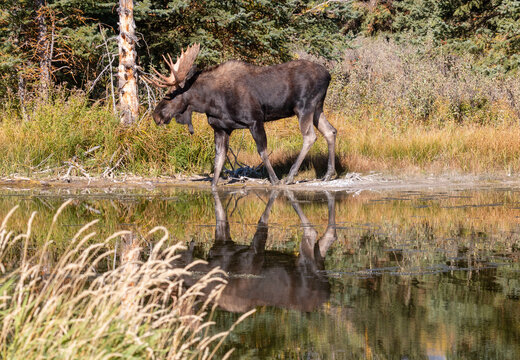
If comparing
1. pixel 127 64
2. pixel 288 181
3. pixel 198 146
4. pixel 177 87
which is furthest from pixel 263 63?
pixel 177 87

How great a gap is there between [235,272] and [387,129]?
1150 cm

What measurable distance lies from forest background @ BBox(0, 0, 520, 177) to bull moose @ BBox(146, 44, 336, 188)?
1938mm

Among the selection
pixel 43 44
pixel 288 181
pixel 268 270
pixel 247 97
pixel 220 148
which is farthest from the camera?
pixel 43 44

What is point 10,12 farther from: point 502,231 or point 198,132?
point 502,231

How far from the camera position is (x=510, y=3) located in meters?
22.8

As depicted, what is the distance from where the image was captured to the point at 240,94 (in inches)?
549

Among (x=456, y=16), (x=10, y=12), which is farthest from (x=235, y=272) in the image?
(x=456, y=16)

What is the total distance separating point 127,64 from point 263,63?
6201mm

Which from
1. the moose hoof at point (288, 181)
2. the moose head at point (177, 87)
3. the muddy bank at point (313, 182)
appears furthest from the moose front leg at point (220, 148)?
the moose hoof at point (288, 181)

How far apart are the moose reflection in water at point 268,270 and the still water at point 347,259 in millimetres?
16

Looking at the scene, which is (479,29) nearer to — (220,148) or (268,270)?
(220,148)

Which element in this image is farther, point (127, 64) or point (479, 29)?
point (479, 29)

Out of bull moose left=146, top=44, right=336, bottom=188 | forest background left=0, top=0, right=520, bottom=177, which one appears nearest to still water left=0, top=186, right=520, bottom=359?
bull moose left=146, top=44, right=336, bottom=188

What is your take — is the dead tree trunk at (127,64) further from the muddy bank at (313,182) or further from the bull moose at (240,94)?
the bull moose at (240,94)
